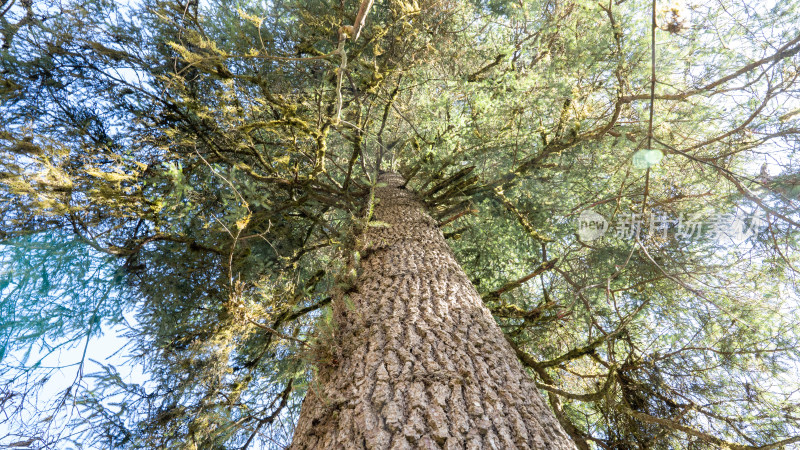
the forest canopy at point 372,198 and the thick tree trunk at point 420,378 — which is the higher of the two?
the forest canopy at point 372,198

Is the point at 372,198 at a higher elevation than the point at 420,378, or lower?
higher

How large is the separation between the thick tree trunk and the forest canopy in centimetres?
41

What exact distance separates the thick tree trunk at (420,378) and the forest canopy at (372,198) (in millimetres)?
408

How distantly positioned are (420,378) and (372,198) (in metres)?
1.59

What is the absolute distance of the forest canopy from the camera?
2.80 metres

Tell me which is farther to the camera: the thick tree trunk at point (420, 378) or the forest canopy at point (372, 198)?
the forest canopy at point (372, 198)

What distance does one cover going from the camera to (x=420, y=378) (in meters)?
1.66

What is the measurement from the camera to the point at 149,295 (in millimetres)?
3740

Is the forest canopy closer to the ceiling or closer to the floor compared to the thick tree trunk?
closer to the ceiling

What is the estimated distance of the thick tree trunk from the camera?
1.42 m

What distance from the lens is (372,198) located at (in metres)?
2.93

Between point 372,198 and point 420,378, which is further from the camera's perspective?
point 372,198

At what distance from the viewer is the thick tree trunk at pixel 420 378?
142 cm

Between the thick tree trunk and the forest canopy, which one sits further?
the forest canopy
